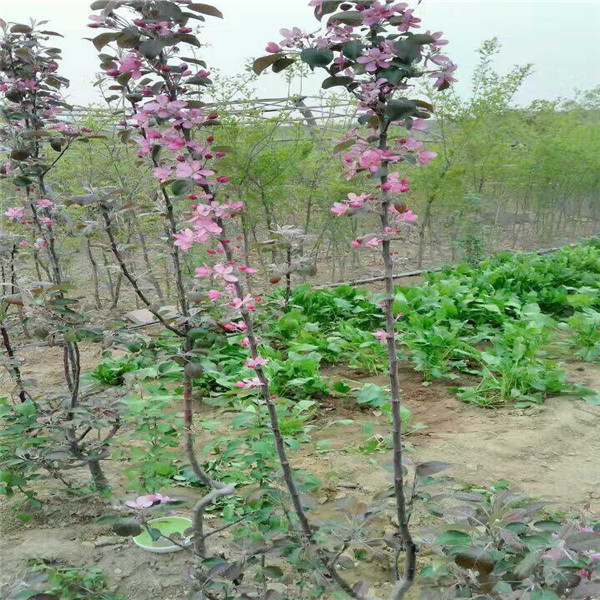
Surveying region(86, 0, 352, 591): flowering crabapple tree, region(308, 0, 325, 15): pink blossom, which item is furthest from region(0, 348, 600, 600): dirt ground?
region(308, 0, 325, 15): pink blossom

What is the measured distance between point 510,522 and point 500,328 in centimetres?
315

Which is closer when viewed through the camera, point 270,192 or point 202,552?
point 202,552

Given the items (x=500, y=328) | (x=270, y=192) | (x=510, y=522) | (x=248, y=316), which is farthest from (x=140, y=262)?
(x=510, y=522)

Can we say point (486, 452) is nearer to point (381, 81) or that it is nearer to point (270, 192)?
point (381, 81)

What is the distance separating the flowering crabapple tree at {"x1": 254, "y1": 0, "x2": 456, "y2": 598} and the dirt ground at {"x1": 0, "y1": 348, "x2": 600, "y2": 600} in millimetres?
806

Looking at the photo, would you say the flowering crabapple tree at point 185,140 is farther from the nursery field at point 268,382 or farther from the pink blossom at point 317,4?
the pink blossom at point 317,4

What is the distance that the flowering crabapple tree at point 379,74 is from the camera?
1.18 meters

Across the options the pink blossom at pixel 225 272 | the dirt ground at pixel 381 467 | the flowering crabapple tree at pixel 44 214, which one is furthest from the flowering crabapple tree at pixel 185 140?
the flowering crabapple tree at pixel 44 214

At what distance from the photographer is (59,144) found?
86.1 inches

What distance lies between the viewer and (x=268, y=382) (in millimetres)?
1632

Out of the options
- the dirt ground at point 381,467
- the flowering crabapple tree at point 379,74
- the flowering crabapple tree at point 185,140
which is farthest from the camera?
the dirt ground at point 381,467

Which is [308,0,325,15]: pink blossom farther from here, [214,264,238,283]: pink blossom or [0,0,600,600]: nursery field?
[214,264,238,283]: pink blossom

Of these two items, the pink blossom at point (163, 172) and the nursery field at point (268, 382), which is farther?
the pink blossom at point (163, 172)

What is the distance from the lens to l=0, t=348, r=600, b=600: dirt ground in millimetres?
1857
